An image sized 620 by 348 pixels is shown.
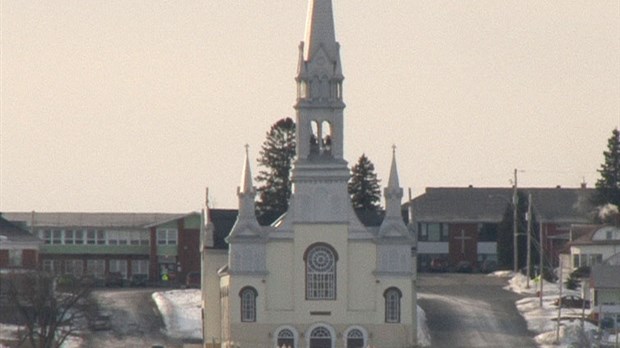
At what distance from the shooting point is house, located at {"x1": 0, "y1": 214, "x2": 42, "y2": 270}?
5935 inches

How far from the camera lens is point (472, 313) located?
449ft

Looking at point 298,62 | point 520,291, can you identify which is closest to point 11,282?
point 298,62

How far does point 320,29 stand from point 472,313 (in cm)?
1788

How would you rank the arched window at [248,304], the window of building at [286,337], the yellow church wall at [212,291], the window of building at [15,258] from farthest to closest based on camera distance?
the window of building at [15,258]
the yellow church wall at [212,291]
the arched window at [248,304]
the window of building at [286,337]

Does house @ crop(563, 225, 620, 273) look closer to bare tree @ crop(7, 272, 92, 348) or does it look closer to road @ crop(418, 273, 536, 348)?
road @ crop(418, 273, 536, 348)

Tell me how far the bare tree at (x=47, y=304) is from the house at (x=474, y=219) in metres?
53.8

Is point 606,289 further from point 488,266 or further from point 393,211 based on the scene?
point 488,266

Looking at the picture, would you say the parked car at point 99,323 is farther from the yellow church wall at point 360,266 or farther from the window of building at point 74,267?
the window of building at point 74,267

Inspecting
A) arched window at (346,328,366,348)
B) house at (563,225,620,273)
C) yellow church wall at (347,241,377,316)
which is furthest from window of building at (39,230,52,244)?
arched window at (346,328,366,348)

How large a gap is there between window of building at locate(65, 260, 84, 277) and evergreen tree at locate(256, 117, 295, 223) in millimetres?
10711

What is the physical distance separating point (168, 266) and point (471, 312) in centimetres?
3653

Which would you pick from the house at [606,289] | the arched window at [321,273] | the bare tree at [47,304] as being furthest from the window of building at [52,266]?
the house at [606,289]

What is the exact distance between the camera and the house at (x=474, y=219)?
180 m

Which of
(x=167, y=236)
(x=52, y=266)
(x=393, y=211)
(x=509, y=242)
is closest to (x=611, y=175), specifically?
(x=509, y=242)
